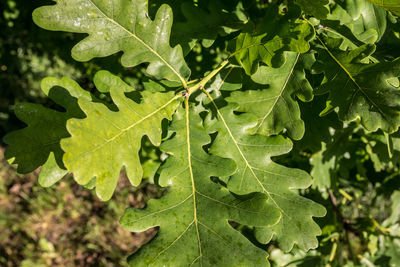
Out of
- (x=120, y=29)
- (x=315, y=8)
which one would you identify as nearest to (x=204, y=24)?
(x=120, y=29)

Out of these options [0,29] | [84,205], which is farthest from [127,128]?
[84,205]

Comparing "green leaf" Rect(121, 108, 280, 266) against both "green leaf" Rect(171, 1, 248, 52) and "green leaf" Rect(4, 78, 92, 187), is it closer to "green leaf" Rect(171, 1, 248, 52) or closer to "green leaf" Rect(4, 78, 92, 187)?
"green leaf" Rect(4, 78, 92, 187)

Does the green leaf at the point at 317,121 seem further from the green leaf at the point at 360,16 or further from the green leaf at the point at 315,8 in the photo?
the green leaf at the point at 315,8

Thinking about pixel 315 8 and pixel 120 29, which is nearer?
pixel 315 8

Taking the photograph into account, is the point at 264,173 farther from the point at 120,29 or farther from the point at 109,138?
the point at 120,29

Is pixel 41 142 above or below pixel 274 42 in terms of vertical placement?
below

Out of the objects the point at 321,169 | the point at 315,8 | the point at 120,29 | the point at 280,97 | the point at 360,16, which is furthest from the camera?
the point at 321,169

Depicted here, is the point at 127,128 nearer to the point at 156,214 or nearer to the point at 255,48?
the point at 156,214
